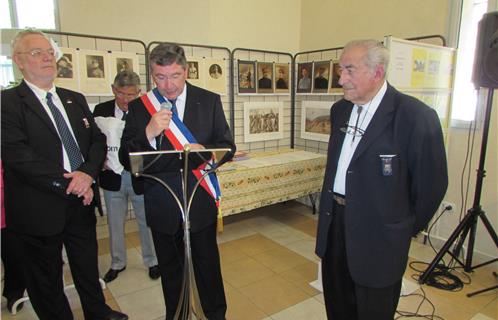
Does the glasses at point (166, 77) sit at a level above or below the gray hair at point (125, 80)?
below

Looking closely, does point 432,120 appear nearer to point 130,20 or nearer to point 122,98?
point 122,98

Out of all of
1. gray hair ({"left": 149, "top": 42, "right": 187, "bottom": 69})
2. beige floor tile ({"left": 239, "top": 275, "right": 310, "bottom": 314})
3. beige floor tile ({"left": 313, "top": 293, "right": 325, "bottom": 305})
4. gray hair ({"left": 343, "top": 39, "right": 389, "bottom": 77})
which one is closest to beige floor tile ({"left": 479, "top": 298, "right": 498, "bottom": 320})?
beige floor tile ({"left": 313, "top": 293, "right": 325, "bottom": 305})

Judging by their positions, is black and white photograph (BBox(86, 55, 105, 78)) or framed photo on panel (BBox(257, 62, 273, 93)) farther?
framed photo on panel (BBox(257, 62, 273, 93))

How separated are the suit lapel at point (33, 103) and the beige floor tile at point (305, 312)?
5.87ft

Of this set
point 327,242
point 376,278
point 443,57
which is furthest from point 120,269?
point 443,57

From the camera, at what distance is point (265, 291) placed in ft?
8.52

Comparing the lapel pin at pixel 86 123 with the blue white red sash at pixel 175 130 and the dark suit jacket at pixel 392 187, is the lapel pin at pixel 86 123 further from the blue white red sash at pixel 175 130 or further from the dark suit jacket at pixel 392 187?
the dark suit jacket at pixel 392 187

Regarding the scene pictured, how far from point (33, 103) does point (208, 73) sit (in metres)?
2.09

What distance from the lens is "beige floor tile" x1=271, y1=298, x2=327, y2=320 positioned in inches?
90.0

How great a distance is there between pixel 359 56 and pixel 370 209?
65 cm

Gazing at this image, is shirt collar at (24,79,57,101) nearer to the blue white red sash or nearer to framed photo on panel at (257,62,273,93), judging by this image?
the blue white red sash

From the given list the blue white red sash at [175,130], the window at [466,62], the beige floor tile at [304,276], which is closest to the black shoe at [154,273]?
the beige floor tile at [304,276]

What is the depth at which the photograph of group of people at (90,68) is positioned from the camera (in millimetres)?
2891

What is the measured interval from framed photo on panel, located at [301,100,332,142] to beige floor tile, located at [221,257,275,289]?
1726 millimetres
